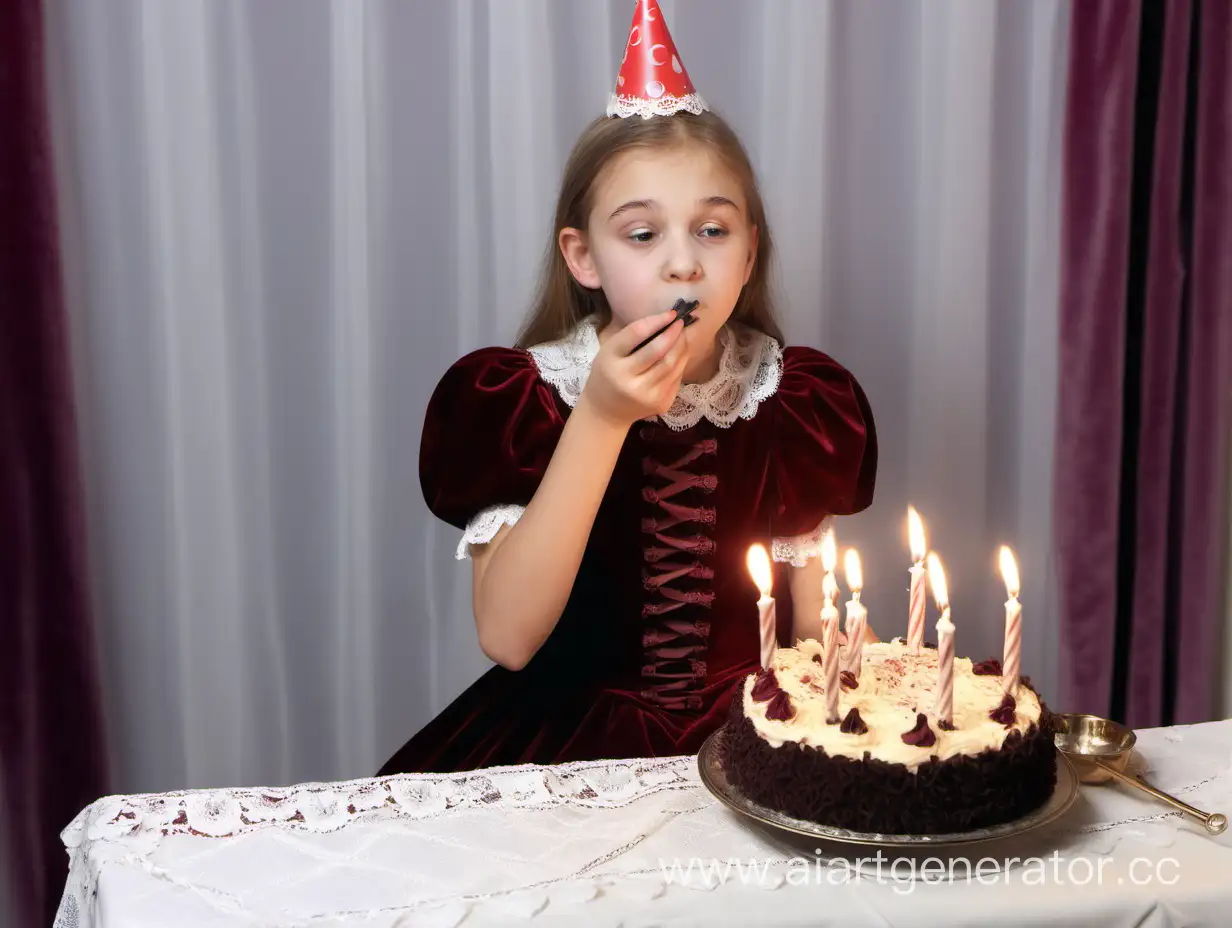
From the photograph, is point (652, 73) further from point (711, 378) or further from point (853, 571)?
point (853, 571)

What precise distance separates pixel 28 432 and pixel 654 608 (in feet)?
2.95

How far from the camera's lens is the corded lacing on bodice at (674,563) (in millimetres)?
1413

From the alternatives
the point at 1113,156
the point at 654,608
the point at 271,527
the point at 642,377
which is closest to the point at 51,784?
the point at 271,527

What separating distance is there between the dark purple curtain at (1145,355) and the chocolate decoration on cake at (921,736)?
3.75 feet

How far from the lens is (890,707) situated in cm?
99

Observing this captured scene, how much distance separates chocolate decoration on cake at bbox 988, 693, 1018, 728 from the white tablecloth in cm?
10

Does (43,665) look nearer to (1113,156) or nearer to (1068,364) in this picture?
(1068,364)

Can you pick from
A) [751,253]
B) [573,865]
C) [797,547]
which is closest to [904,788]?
[573,865]

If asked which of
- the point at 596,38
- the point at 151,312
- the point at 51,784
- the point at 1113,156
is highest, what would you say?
the point at 596,38

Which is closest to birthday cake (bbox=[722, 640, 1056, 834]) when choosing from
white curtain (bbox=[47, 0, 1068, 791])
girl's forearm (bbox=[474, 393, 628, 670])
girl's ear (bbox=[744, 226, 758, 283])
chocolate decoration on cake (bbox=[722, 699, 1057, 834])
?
chocolate decoration on cake (bbox=[722, 699, 1057, 834])

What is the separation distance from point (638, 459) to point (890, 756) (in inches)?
22.9

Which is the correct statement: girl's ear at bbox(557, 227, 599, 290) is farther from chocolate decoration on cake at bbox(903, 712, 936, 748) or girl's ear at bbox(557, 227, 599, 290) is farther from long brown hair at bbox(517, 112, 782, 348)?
chocolate decoration on cake at bbox(903, 712, 936, 748)

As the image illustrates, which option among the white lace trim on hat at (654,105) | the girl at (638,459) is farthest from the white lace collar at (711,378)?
the white lace trim on hat at (654,105)

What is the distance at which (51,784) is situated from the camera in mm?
1729
